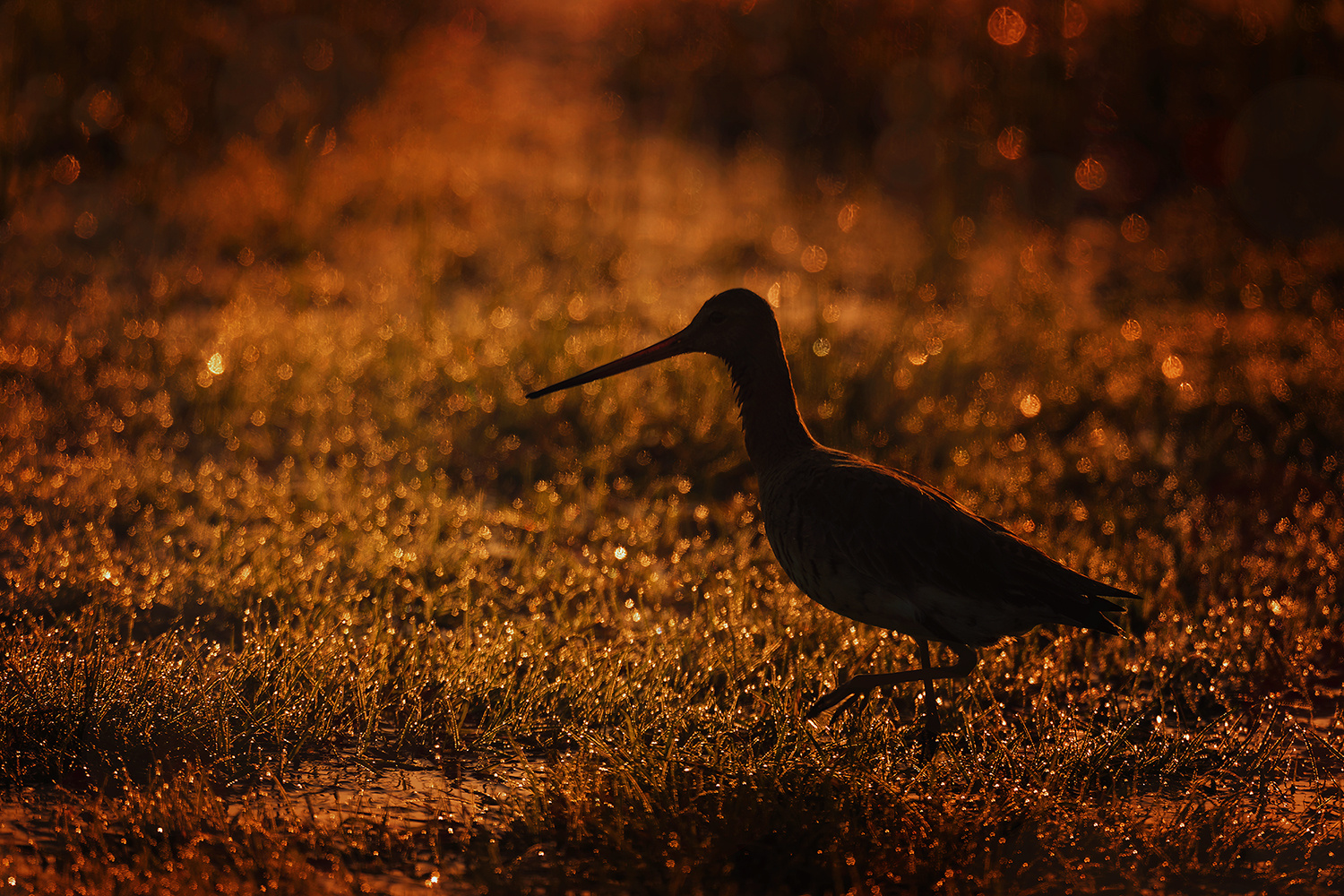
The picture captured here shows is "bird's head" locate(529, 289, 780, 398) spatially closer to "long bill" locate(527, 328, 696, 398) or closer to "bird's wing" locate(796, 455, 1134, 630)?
"long bill" locate(527, 328, 696, 398)

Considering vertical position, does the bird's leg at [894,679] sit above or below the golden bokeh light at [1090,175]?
below

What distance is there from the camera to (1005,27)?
1102 cm

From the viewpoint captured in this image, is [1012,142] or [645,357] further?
[1012,142]

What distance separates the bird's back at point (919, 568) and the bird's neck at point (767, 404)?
336 millimetres

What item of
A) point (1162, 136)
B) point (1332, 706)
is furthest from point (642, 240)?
point (1332, 706)

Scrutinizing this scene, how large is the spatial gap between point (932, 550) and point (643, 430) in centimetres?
288

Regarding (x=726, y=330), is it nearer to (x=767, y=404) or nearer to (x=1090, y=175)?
(x=767, y=404)

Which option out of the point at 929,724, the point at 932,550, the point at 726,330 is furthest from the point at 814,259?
the point at 929,724

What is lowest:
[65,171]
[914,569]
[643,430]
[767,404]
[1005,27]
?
[914,569]

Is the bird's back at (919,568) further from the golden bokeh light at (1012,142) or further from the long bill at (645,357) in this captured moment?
the golden bokeh light at (1012,142)

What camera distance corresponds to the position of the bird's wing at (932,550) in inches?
130

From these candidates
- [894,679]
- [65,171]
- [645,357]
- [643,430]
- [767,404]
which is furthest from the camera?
[65,171]

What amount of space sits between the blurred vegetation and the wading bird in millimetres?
341

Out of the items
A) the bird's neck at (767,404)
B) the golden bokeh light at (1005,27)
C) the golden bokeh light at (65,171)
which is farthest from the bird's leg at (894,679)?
the golden bokeh light at (1005,27)
